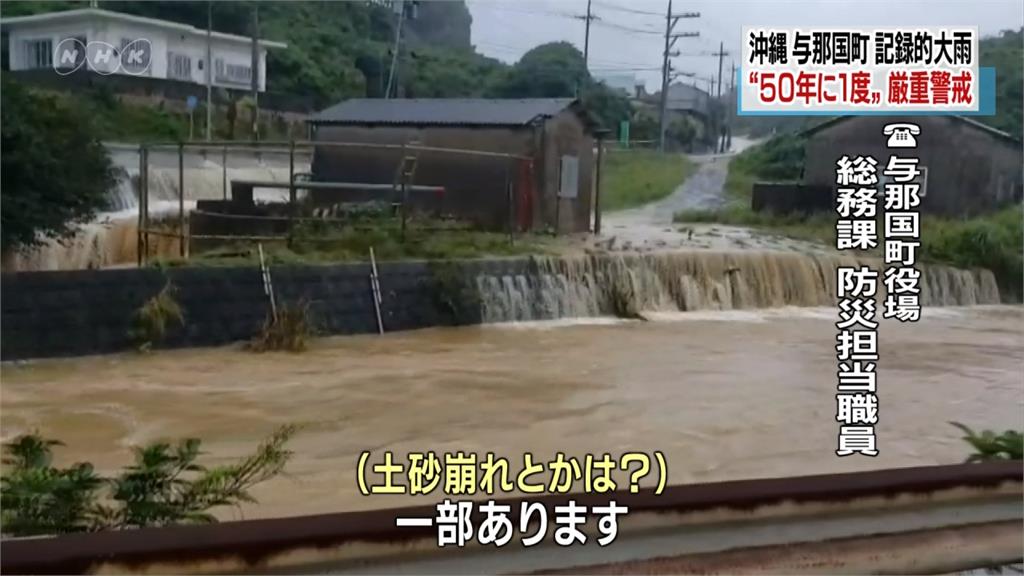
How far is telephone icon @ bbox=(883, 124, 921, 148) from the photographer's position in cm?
244

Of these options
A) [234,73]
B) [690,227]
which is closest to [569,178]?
[690,227]

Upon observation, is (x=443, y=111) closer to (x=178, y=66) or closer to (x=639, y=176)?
(x=178, y=66)

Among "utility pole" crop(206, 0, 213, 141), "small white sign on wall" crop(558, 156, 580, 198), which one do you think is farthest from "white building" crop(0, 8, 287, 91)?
"small white sign on wall" crop(558, 156, 580, 198)

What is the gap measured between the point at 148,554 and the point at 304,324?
4882 millimetres

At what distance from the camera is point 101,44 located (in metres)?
4.93

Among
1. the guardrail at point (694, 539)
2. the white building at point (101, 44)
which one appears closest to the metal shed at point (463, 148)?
the white building at point (101, 44)

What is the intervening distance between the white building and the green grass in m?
4.11

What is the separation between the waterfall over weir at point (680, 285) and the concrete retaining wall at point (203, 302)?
359mm

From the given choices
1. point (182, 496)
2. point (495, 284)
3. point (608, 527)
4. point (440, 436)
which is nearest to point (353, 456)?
point (440, 436)

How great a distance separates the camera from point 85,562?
1146 mm

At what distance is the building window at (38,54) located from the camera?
17.3ft

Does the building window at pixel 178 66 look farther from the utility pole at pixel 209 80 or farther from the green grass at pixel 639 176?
the green grass at pixel 639 176

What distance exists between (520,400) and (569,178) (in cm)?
506

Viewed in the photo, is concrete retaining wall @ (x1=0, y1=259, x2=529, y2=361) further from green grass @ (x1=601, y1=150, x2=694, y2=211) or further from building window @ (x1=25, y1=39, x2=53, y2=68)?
green grass @ (x1=601, y1=150, x2=694, y2=211)
